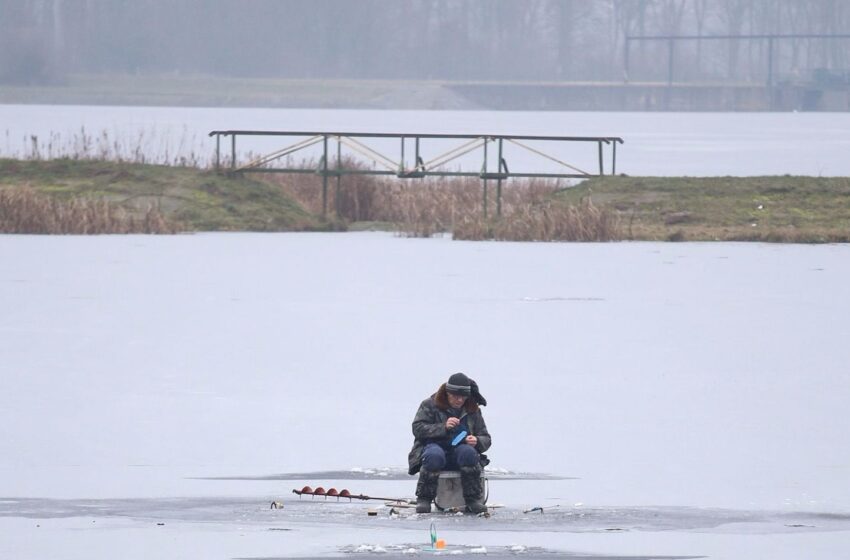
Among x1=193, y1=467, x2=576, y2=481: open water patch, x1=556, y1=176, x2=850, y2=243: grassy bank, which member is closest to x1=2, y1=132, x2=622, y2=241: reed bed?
x1=556, y1=176, x2=850, y2=243: grassy bank

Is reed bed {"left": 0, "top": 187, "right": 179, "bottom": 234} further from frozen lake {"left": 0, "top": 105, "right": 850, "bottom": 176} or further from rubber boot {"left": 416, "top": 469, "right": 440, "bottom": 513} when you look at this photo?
rubber boot {"left": 416, "top": 469, "right": 440, "bottom": 513}

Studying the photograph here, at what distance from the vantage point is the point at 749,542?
39.2ft

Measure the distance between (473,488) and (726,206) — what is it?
29147 millimetres

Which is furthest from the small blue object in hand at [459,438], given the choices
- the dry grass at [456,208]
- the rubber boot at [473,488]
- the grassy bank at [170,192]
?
the grassy bank at [170,192]

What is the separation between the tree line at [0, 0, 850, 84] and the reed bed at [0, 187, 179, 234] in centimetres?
9877

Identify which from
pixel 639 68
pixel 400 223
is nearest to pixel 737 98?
pixel 639 68

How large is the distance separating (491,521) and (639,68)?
6749 inches

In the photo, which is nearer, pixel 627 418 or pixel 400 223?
pixel 627 418

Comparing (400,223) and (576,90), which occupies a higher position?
(576,90)

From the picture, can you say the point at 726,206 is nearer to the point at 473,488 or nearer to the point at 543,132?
the point at 473,488

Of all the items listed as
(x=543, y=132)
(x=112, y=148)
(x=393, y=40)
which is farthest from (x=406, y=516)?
(x=393, y=40)

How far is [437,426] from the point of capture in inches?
504

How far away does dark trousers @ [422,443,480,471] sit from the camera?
12.7 m

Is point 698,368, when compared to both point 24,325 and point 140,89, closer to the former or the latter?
point 24,325
